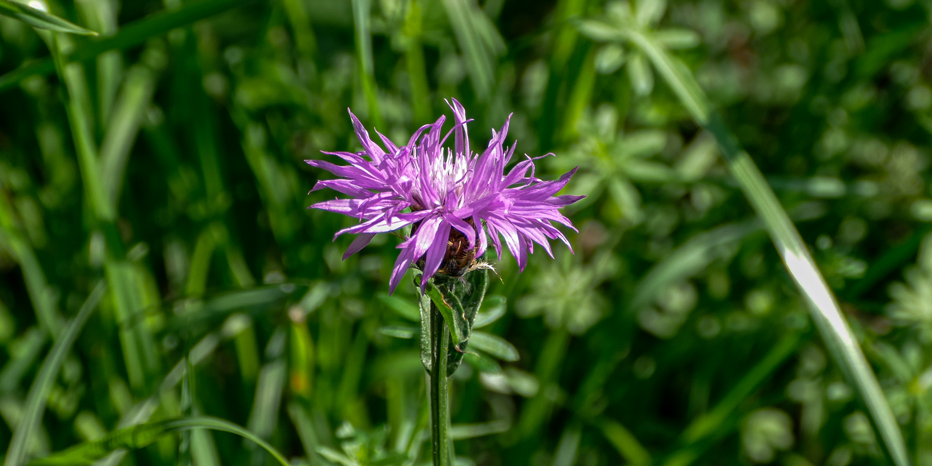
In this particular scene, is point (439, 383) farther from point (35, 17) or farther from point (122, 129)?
point (122, 129)

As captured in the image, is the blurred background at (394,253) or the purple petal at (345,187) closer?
the purple petal at (345,187)

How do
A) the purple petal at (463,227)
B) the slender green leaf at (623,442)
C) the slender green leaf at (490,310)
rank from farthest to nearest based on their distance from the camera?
1. the slender green leaf at (623,442)
2. the slender green leaf at (490,310)
3. the purple petal at (463,227)

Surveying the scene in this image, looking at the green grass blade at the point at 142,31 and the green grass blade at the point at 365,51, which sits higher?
the green grass blade at the point at 142,31

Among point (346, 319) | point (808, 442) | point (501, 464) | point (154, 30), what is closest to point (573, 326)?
point (501, 464)

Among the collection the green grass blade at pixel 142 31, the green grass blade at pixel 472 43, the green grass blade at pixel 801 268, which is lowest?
the green grass blade at pixel 801 268

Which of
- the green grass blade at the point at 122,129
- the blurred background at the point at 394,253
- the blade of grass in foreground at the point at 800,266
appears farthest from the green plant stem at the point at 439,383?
the green grass blade at the point at 122,129

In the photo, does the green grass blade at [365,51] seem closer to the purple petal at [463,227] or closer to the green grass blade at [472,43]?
the green grass blade at [472,43]

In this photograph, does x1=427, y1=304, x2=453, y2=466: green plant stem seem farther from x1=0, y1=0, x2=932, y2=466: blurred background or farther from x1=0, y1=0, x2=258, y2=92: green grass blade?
x1=0, y1=0, x2=258, y2=92: green grass blade

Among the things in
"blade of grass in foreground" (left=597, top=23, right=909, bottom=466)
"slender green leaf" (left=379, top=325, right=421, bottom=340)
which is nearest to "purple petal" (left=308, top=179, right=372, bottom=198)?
"slender green leaf" (left=379, top=325, right=421, bottom=340)
